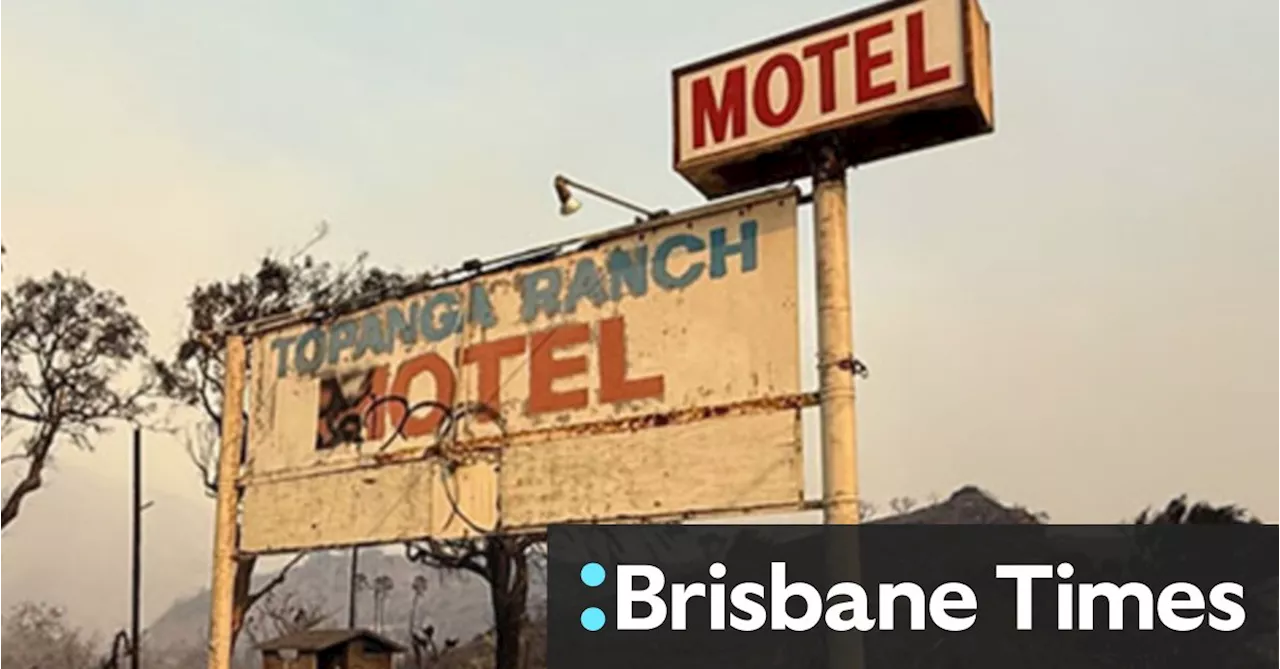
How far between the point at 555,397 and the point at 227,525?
417cm

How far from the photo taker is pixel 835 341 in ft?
28.0

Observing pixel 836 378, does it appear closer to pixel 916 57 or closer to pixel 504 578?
pixel 916 57

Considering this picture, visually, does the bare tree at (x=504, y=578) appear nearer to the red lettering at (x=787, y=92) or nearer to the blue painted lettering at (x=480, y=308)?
the blue painted lettering at (x=480, y=308)

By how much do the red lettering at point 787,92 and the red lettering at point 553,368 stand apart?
7.01ft

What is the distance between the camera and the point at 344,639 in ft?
65.5

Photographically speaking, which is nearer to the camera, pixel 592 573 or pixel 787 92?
pixel 787 92

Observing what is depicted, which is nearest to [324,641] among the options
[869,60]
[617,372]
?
[617,372]

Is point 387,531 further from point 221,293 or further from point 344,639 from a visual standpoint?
point 221,293

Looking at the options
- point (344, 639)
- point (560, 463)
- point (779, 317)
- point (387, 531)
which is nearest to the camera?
point (779, 317)

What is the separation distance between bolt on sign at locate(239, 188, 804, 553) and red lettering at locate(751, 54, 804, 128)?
50cm

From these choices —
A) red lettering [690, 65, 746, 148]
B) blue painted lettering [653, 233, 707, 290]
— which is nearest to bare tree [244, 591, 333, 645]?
blue painted lettering [653, 233, 707, 290]

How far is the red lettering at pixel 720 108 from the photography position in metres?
9.11

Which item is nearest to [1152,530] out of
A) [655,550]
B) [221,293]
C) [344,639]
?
[344,639]

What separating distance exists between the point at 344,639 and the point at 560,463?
11321mm
